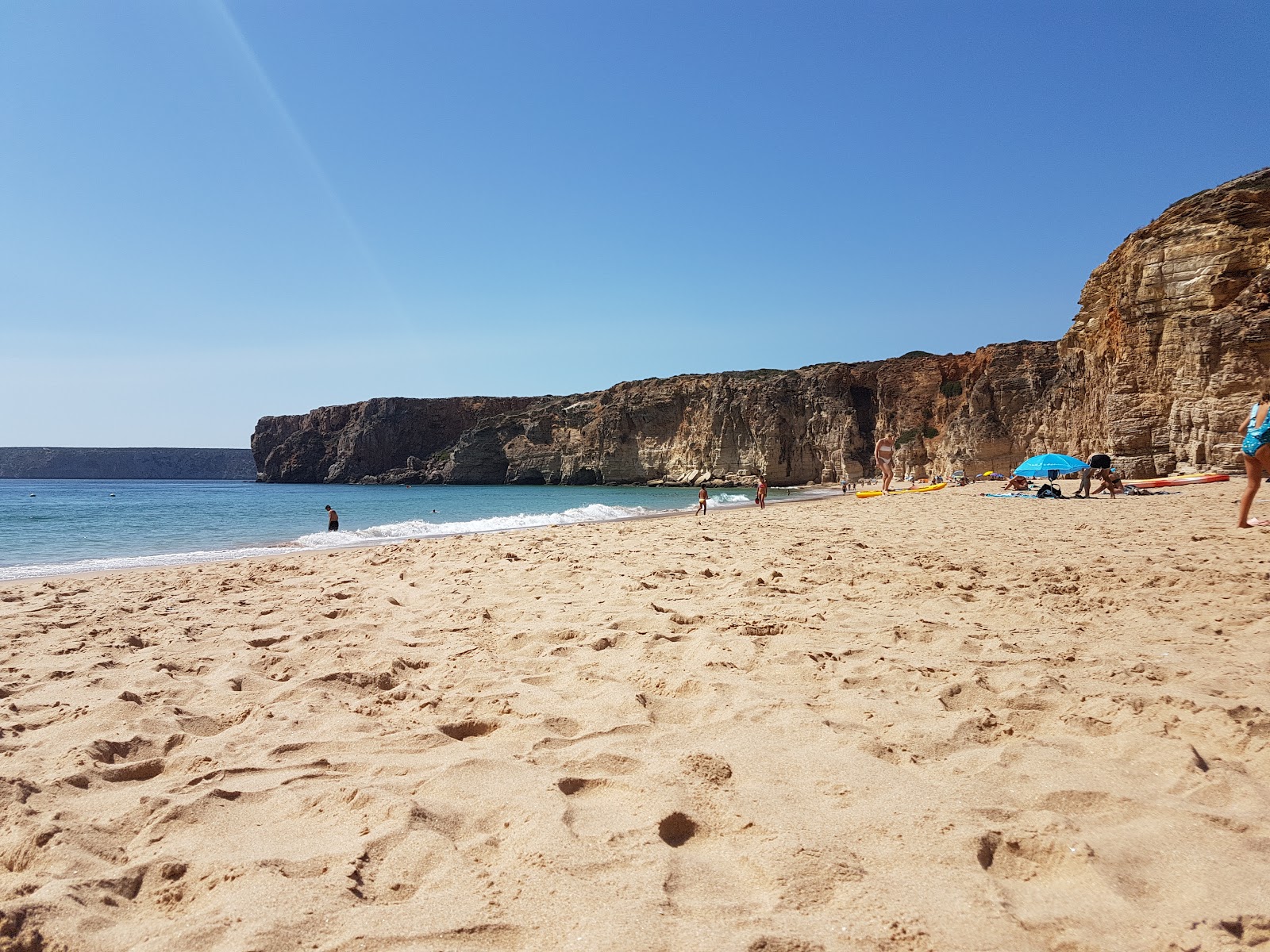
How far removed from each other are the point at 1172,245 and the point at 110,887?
28995 millimetres

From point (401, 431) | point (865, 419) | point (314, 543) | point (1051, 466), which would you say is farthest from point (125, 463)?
point (1051, 466)

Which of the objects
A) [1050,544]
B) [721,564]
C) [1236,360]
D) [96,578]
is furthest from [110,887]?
[1236,360]

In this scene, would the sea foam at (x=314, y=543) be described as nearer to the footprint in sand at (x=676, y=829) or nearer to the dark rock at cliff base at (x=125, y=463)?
the footprint in sand at (x=676, y=829)

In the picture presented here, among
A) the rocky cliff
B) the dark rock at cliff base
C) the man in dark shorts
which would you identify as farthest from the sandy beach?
the dark rock at cliff base

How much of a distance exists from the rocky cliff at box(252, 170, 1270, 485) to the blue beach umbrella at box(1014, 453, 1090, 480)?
4.25 meters

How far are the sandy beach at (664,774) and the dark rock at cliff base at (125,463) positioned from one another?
18419cm

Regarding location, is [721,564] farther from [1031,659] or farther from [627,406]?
[627,406]

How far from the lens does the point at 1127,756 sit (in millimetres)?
2602

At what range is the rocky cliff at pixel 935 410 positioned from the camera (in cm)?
2075

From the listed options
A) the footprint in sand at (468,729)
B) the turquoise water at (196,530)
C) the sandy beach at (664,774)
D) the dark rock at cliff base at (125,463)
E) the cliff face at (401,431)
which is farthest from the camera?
the dark rock at cliff base at (125,463)

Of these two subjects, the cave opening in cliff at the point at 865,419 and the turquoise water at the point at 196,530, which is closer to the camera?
the turquoise water at the point at 196,530

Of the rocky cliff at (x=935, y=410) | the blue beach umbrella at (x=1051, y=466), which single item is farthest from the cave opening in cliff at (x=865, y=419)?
the blue beach umbrella at (x=1051, y=466)

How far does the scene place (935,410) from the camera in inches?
2406

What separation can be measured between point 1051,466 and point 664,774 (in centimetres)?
2162
